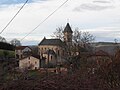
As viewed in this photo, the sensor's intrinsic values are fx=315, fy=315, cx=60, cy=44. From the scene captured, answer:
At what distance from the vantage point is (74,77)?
5484 mm

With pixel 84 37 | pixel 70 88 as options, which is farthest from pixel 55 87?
pixel 84 37

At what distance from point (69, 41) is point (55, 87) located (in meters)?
37.4

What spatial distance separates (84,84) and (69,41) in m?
37.0

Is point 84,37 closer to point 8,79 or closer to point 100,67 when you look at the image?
point 100,67

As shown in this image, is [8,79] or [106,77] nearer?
[8,79]

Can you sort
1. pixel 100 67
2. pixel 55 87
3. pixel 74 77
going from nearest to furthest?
pixel 55 87, pixel 74 77, pixel 100 67

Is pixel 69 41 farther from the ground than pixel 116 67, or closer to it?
farther from the ground

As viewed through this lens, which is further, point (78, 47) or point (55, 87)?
point (78, 47)

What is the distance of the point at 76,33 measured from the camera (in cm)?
4159

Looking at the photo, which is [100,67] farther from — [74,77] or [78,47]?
[78,47]

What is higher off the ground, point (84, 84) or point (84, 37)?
point (84, 37)

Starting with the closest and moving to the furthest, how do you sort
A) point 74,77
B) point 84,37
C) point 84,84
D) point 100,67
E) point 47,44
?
1. point 84,84
2. point 74,77
3. point 100,67
4. point 84,37
5. point 47,44

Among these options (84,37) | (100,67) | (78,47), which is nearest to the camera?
(100,67)

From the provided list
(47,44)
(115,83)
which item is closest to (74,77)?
(115,83)
